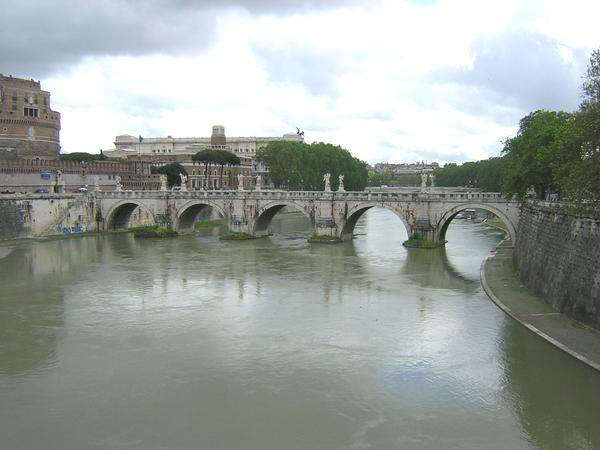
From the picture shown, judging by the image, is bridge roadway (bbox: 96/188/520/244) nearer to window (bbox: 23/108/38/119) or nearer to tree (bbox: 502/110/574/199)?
tree (bbox: 502/110/574/199)

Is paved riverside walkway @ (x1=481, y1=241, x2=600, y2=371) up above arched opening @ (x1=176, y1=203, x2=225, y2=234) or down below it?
below

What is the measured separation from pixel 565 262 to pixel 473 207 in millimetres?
→ 20817

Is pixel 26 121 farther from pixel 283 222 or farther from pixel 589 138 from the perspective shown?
pixel 589 138

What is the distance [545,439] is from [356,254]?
2857cm

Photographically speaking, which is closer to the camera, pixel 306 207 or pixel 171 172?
pixel 306 207

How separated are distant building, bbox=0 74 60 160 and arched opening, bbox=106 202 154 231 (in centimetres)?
1366

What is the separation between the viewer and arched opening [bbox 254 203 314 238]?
52031mm

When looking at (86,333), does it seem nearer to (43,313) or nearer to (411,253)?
(43,313)

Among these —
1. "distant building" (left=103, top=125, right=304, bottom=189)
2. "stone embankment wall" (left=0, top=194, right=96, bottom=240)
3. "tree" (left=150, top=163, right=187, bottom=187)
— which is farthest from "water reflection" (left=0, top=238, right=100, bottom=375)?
"distant building" (left=103, top=125, right=304, bottom=189)

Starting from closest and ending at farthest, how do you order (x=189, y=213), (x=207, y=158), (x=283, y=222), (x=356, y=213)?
(x=356, y=213) → (x=189, y=213) → (x=283, y=222) → (x=207, y=158)

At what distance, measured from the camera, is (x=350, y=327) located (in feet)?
74.0

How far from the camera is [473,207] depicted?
4344 centimetres

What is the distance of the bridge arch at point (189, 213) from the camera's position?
2107 inches

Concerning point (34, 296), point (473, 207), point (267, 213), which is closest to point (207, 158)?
point (267, 213)
